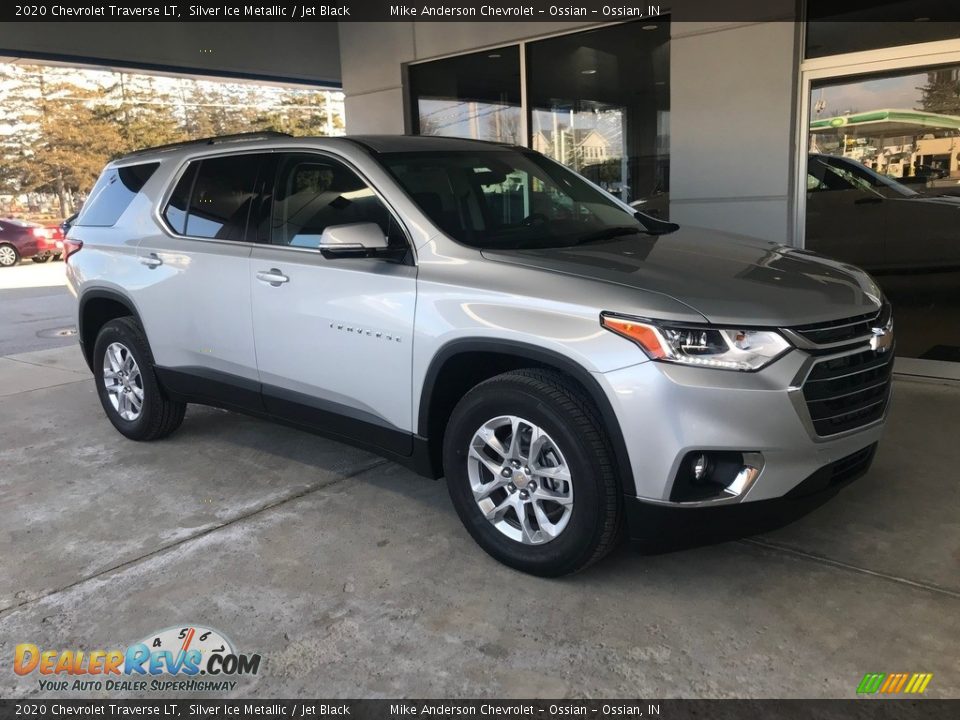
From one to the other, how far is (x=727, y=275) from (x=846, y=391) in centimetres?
62

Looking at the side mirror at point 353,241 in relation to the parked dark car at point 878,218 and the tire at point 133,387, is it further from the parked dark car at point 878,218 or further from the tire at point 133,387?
the parked dark car at point 878,218

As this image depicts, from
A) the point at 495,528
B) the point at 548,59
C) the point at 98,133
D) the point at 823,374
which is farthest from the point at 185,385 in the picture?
the point at 98,133

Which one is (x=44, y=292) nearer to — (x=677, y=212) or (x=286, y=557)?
(x=677, y=212)

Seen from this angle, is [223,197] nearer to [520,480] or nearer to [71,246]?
[71,246]

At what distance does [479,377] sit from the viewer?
349 cm

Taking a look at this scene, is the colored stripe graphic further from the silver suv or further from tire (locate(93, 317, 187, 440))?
tire (locate(93, 317, 187, 440))

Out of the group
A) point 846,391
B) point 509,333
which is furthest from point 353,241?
point 846,391

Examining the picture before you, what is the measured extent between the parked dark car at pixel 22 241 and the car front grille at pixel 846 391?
23458 millimetres

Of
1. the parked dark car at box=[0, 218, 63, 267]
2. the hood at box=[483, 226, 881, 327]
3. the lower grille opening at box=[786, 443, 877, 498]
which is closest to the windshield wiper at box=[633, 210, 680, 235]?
the hood at box=[483, 226, 881, 327]

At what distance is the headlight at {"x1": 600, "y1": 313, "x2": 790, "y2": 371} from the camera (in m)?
2.71

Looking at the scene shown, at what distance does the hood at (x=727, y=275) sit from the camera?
2807mm

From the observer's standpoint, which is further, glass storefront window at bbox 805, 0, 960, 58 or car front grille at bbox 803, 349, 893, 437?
glass storefront window at bbox 805, 0, 960, 58

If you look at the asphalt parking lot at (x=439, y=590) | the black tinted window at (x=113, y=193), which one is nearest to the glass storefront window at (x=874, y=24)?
the asphalt parking lot at (x=439, y=590)

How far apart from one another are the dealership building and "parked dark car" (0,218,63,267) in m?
14.9
